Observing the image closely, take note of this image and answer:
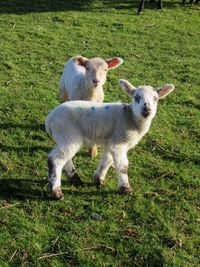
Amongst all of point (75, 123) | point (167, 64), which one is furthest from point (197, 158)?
point (167, 64)

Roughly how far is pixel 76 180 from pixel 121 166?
658 millimetres

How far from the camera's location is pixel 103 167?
19.2 ft

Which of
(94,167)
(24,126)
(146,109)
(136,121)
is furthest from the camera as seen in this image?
(24,126)

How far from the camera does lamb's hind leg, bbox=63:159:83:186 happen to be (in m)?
5.74

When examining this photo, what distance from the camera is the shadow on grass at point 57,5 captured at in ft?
44.6

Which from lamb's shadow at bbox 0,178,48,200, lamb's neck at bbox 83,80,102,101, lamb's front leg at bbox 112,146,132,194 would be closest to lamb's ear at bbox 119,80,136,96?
lamb's front leg at bbox 112,146,132,194

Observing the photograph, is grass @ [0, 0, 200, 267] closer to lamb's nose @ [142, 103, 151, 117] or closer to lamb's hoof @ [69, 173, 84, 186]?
lamb's hoof @ [69, 173, 84, 186]

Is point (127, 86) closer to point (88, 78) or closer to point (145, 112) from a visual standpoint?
point (145, 112)

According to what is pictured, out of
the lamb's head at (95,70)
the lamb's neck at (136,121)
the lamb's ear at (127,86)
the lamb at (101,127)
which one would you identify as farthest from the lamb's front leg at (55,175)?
the lamb's head at (95,70)

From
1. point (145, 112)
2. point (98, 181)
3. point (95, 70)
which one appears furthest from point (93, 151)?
point (145, 112)

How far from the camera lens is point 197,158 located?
6805mm

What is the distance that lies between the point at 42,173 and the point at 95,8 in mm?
9385

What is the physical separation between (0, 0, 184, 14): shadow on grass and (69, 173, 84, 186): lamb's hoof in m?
8.64

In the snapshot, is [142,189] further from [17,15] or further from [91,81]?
[17,15]
